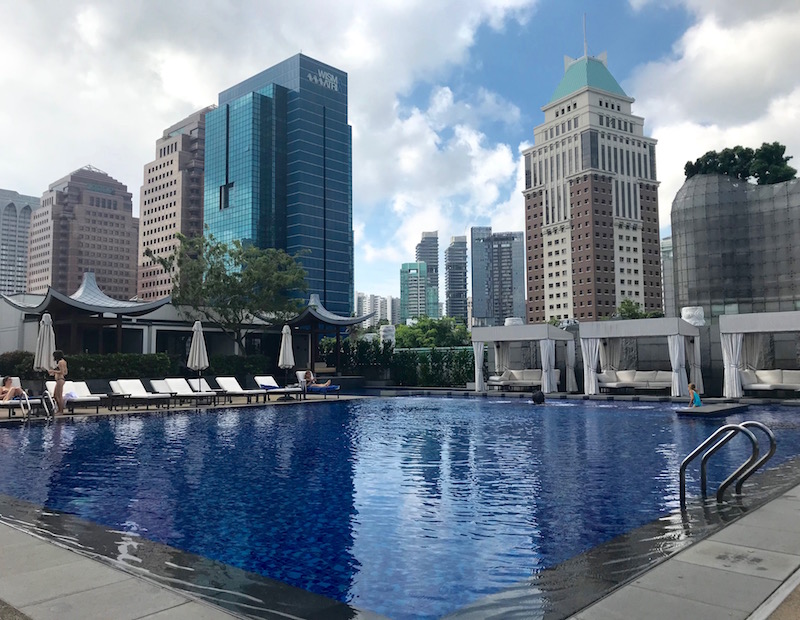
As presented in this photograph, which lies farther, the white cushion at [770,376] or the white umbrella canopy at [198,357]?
the white umbrella canopy at [198,357]

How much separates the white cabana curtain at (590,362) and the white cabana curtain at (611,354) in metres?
0.44

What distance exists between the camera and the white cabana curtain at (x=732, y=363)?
21156 mm

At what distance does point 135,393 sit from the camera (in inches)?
743

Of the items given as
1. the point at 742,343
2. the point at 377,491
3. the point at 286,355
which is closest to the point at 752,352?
the point at 742,343

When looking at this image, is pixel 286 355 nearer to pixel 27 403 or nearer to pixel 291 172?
pixel 27 403

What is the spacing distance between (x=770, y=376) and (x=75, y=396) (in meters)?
22.6

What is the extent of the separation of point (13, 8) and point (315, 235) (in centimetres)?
10050

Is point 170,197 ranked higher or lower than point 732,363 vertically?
higher

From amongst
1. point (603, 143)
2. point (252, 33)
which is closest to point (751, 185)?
point (252, 33)

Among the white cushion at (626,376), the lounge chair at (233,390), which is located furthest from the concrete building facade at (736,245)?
the lounge chair at (233,390)

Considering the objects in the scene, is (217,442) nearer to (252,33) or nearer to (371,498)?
(371,498)

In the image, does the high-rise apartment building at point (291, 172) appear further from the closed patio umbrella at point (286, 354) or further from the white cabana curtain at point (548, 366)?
the white cabana curtain at point (548, 366)

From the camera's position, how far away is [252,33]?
17.8 m

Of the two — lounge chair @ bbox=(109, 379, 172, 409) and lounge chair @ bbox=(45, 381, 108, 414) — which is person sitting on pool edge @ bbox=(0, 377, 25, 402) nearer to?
lounge chair @ bbox=(45, 381, 108, 414)
